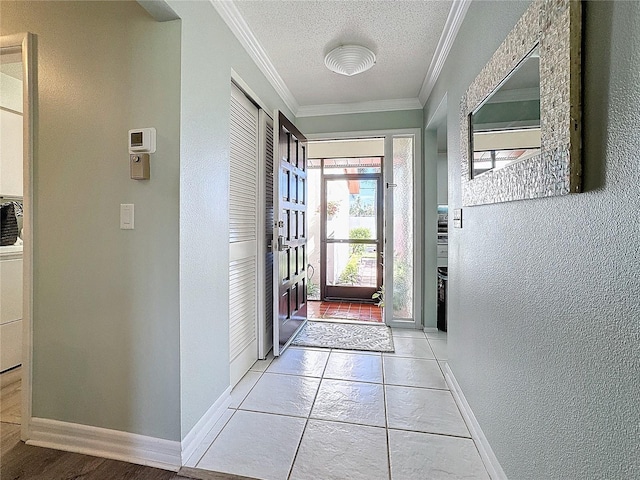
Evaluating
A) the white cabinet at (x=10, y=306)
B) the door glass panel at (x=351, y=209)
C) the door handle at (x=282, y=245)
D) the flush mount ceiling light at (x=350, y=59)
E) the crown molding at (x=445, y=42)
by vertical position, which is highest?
the crown molding at (x=445, y=42)

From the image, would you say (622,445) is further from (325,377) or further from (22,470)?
(22,470)

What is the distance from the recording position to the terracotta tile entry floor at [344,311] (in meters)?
→ 4.04

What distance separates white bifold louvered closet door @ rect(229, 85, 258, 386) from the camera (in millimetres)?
2207

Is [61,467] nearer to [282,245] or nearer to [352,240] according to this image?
[282,245]

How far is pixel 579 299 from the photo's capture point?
863mm

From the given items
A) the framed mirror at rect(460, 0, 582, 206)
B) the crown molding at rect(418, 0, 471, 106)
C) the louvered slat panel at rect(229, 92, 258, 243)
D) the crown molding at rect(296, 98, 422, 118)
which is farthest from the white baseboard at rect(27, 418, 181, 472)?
the crown molding at rect(296, 98, 422, 118)

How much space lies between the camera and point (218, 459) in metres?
1.53

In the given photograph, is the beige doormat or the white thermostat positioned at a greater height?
the white thermostat

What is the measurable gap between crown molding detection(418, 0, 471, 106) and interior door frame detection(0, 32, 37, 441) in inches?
92.9

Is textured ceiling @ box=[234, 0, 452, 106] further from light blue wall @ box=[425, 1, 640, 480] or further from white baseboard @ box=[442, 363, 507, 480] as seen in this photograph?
white baseboard @ box=[442, 363, 507, 480]

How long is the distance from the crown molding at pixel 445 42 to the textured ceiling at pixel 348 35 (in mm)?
36

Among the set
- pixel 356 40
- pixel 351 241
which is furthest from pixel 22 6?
pixel 351 241

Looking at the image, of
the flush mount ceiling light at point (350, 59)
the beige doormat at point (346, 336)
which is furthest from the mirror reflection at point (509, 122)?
the beige doormat at point (346, 336)

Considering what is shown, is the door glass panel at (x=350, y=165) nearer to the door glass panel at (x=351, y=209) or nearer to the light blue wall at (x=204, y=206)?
the door glass panel at (x=351, y=209)
